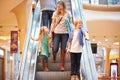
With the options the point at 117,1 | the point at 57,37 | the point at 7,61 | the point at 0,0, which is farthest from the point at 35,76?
the point at 7,61

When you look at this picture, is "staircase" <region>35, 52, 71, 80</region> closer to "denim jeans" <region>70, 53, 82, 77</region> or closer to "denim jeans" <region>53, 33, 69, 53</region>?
"denim jeans" <region>70, 53, 82, 77</region>

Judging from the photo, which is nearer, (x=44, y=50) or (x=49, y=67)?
(x=44, y=50)

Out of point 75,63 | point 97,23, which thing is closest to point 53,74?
point 75,63

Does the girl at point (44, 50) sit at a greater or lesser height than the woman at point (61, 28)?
lesser

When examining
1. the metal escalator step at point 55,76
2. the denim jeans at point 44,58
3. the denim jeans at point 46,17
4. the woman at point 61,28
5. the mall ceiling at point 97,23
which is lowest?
the metal escalator step at point 55,76

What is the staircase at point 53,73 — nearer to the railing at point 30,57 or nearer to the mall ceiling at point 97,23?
the railing at point 30,57

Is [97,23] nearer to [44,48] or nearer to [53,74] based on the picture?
[44,48]

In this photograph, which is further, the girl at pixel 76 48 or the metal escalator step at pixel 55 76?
the metal escalator step at pixel 55 76

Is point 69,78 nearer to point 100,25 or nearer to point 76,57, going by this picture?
point 76,57

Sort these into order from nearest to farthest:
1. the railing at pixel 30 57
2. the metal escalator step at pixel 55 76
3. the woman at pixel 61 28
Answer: the metal escalator step at pixel 55 76 → the railing at pixel 30 57 → the woman at pixel 61 28

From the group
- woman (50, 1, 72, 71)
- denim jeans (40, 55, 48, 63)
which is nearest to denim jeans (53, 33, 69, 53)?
woman (50, 1, 72, 71)

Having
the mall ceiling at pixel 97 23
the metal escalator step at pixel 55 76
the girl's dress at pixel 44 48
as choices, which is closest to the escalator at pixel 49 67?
the metal escalator step at pixel 55 76

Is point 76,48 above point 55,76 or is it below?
above

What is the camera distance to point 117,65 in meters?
28.6
